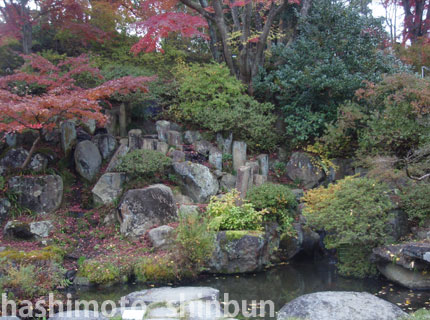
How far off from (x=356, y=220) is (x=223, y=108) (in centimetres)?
552

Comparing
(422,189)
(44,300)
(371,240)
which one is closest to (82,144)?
(44,300)

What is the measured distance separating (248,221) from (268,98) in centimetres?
573

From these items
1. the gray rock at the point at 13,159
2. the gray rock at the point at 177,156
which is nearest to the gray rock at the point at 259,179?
the gray rock at the point at 177,156

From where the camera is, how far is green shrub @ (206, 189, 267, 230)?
8016 millimetres

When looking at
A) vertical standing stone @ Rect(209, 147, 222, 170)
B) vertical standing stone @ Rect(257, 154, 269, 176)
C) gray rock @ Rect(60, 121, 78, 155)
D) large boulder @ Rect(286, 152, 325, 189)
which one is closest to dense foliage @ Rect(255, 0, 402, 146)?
large boulder @ Rect(286, 152, 325, 189)

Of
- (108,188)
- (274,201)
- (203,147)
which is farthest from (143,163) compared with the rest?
(274,201)

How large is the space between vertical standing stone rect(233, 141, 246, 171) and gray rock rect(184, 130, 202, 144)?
117 cm

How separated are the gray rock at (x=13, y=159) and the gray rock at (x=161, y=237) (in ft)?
12.9

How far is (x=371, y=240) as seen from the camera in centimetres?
727

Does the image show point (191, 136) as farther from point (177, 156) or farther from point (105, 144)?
point (105, 144)

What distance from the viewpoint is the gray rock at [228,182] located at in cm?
1039

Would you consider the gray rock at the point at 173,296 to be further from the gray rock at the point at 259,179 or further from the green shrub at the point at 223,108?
the green shrub at the point at 223,108

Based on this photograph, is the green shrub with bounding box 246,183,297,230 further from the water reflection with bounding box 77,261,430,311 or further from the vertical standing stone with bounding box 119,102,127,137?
the vertical standing stone with bounding box 119,102,127,137

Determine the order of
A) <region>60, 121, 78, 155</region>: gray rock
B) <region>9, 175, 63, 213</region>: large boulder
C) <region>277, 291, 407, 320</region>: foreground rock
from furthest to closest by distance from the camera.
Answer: <region>60, 121, 78, 155</region>: gray rock < <region>9, 175, 63, 213</region>: large boulder < <region>277, 291, 407, 320</region>: foreground rock
